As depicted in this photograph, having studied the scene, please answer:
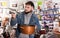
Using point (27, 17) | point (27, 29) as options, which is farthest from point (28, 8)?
point (27, 29)

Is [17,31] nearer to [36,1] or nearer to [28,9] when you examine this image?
[28,9]

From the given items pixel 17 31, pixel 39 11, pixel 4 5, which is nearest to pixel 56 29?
→ pixel 39 11

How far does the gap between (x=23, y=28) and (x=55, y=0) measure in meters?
0.41

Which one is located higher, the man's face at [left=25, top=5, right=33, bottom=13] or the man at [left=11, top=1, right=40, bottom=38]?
the man's face at [left=25, top=5, right=33, bottom=13]

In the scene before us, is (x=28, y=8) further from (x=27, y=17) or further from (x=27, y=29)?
(x=27, y=29)

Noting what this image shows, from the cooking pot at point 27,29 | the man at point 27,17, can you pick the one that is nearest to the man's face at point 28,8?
the man at point 27,17

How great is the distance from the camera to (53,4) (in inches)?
48.9

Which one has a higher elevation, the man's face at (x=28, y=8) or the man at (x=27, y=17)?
the man's face at (x=28, y=8)

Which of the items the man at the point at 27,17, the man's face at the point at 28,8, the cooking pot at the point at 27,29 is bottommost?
Result: the cooking pot at the point at 27,29

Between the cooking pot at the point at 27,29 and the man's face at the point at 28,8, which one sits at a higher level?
the man's face at the point at 28,8

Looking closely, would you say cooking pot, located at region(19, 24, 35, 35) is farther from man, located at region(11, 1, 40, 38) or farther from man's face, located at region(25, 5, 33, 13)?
man's face, located at region(25, 5, 33, 13)

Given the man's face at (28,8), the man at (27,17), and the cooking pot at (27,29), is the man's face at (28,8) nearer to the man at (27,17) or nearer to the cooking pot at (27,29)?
the man at (27,17)

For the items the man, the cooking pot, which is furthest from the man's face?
the cooking pot

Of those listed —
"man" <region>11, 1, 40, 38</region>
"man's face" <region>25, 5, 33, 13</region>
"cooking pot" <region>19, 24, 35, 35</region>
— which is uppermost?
"man's face" <region>25, 5, 33, 13</region>
